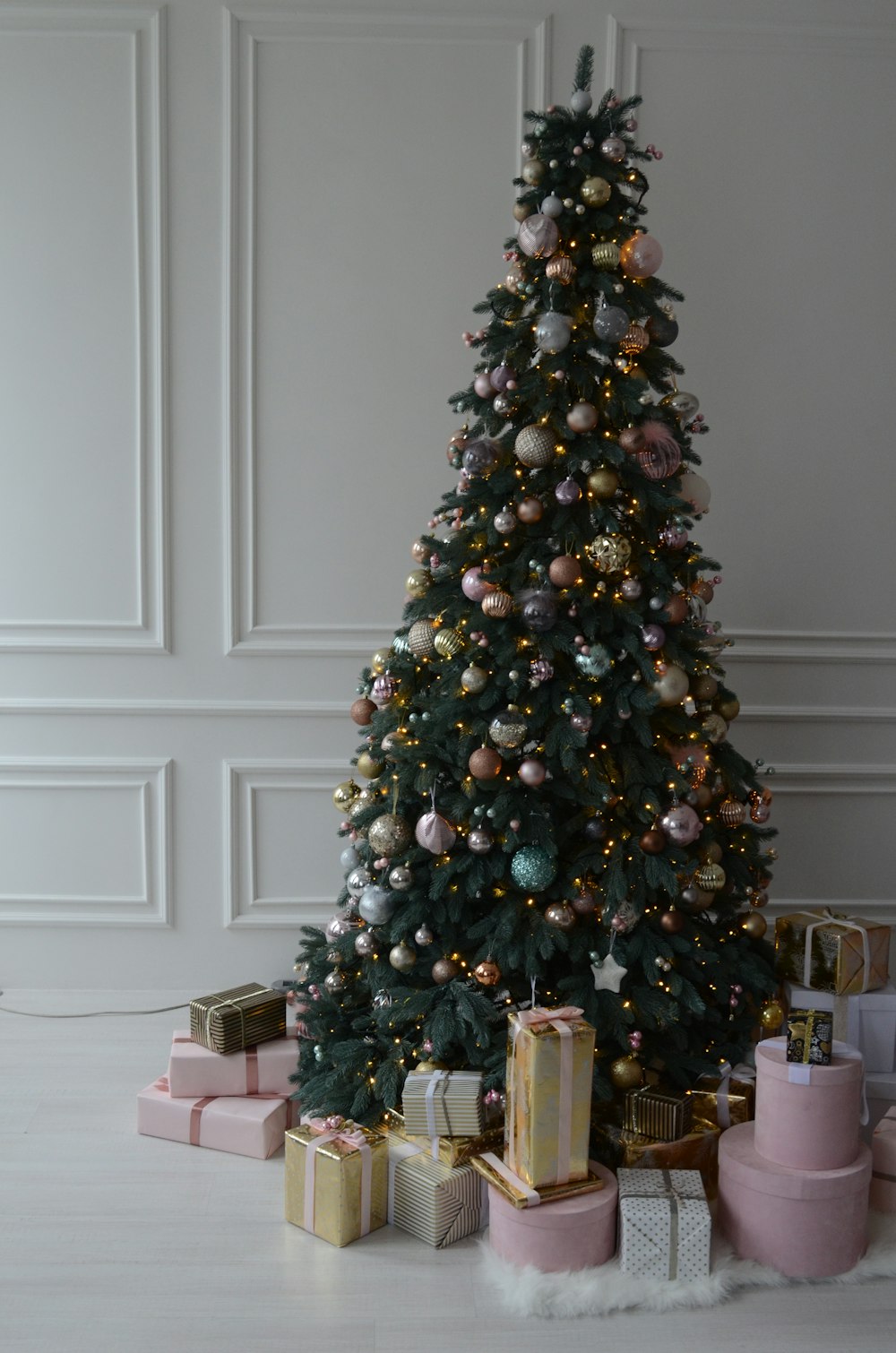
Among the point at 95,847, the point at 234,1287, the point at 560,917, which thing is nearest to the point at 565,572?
the point at 560,917

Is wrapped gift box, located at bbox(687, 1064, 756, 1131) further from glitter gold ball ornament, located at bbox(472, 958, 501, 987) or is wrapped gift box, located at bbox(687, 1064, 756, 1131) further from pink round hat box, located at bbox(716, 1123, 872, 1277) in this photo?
glitter gold ball ornament, located at bbox(472, 958, 501, 987)

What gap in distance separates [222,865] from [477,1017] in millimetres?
1316

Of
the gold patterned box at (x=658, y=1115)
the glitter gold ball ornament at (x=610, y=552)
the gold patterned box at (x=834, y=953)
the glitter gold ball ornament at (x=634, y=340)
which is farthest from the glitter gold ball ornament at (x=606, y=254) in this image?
the gold patterned box at (x=658, y=1115)

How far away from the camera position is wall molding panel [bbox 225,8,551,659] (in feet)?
10.3

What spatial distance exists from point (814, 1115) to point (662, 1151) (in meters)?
0.35

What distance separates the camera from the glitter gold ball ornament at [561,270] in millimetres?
2295

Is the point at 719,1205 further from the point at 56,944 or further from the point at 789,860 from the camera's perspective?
the point at 56,944

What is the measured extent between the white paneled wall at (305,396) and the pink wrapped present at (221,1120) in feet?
2.74

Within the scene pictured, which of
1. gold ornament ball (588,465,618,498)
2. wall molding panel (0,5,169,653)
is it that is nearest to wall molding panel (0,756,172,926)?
wall molding panel (0,5,169,653)

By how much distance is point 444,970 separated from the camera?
240 cm

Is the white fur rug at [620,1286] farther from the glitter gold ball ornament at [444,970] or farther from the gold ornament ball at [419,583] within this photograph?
the gold ornament ball at [419,583]

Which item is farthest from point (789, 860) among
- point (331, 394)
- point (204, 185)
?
point (204, 185)

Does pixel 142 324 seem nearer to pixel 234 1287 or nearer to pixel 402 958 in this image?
pixel 402 958

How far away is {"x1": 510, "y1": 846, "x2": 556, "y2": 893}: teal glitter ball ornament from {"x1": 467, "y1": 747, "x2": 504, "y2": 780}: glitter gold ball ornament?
19 centimetres
